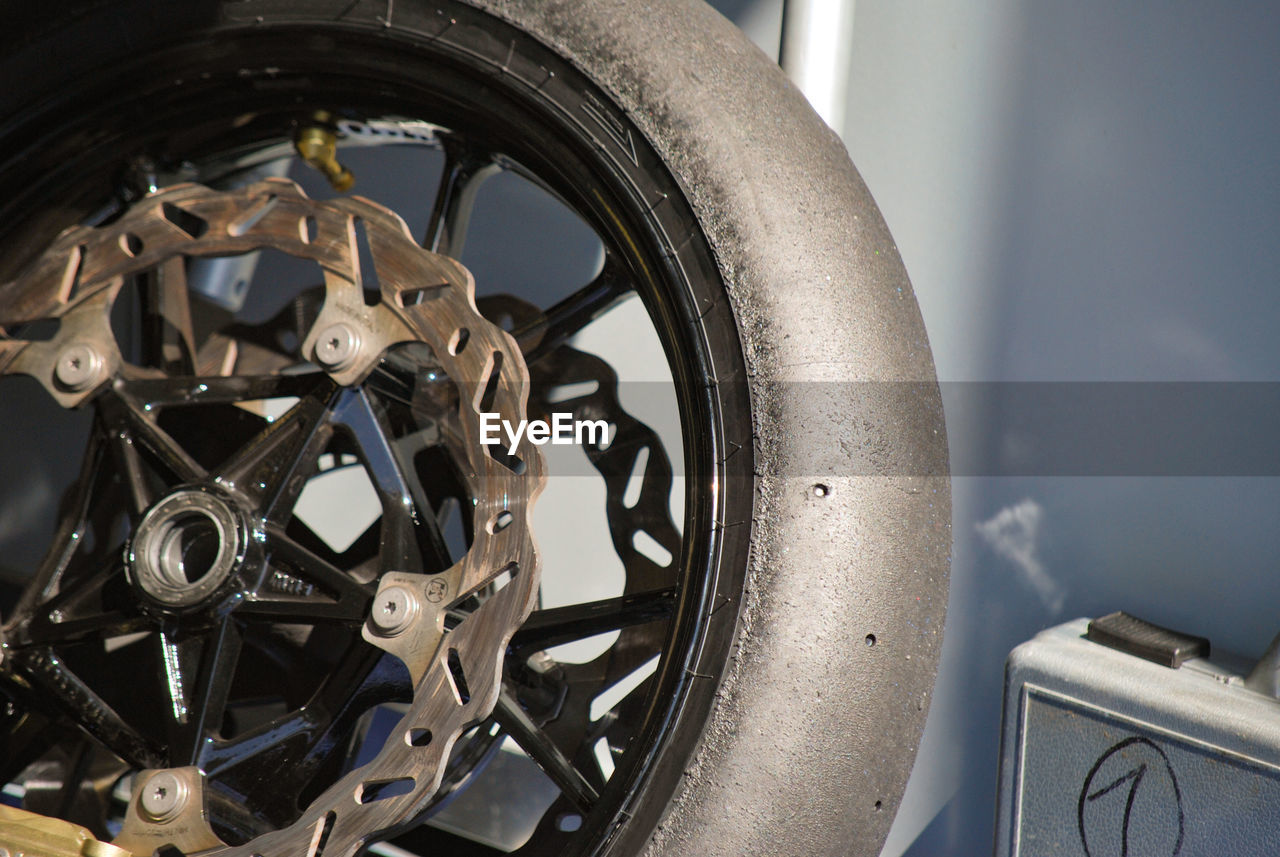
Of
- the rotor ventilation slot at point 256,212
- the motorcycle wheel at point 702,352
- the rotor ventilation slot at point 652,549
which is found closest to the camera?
the motorcycle wheel at point 702,352

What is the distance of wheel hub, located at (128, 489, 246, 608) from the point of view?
1.89 ft

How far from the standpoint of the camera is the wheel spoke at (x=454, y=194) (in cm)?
67

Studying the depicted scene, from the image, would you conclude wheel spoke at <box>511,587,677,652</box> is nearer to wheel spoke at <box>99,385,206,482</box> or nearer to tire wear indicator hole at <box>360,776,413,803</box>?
tire wear indicator hole at <box>360,776,413,803</box>

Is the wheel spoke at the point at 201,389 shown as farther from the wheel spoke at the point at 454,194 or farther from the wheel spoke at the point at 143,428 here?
the wheel spoke at the point at 454,194

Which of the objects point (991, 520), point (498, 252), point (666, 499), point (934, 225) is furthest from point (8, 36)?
point (991, 520)

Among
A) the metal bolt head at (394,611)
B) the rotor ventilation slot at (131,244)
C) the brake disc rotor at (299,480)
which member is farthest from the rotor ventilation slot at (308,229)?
the metal bolt head at (394,611)

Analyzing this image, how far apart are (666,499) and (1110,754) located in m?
0.34

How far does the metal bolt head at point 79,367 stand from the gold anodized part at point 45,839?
0.25 meters

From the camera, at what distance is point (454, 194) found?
0.69m

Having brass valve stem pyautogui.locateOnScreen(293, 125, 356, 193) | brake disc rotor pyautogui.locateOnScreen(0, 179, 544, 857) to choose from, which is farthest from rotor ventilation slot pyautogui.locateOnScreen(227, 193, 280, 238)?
brass valve stem pyautogui.locateOnScreen(293, 125, 356, 193)

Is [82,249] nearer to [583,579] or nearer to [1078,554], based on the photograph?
[583,579]

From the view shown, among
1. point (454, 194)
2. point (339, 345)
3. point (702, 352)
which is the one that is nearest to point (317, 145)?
point (454, 194)

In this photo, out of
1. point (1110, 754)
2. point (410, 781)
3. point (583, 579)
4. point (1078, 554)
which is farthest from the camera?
point (583, 579)

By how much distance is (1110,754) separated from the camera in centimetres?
61
